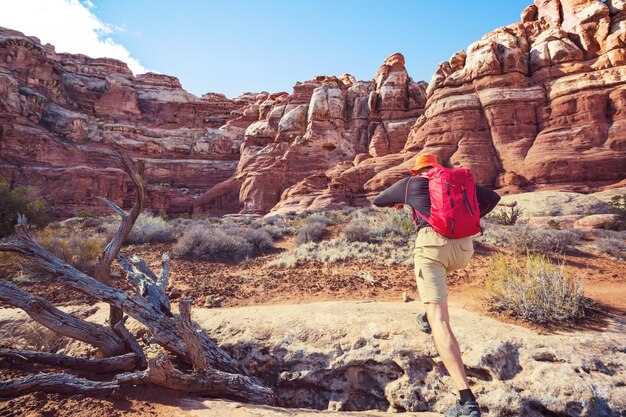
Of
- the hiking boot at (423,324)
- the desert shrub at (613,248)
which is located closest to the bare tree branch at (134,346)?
the hiking boot at (423,324)

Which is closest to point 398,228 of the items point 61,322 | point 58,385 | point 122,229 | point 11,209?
point 122,229

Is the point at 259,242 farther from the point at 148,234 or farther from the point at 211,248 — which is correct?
the point at 148,234

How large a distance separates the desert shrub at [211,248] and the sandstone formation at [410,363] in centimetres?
484

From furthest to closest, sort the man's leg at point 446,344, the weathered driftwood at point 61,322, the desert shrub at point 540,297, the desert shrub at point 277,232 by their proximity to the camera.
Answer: the desert shrub at point 277,232
the desert shrub at point 540,297
the weathered driftwood at point 61,322
the man's leg at point 446,344

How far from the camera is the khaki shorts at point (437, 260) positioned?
2.47m

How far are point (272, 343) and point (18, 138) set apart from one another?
4610 cm

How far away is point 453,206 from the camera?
97.8 inches

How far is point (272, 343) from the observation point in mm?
3416

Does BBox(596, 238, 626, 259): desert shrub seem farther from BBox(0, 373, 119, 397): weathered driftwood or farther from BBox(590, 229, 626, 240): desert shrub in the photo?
BBox(0, 373, 119, 397): weathered driftwood

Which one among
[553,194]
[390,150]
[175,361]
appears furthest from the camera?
[390,150]

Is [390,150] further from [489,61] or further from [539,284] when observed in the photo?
[539,284]

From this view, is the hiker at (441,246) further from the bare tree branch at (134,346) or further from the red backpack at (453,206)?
the bare tree branch at (134,346)

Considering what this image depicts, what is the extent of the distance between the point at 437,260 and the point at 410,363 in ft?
4.09

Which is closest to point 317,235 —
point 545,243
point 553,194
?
point 545,243
